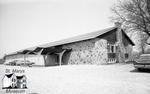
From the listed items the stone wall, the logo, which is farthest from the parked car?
the stone wall

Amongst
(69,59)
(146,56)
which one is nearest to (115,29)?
(69,59)

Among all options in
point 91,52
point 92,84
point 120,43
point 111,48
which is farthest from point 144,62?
point 120,43

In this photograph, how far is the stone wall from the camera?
71.5 ft

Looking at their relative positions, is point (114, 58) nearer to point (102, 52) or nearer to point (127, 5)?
point (102, 52)

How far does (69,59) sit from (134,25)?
11.9 meters

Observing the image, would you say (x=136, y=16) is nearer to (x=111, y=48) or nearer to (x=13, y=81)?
(x=111, y=48)

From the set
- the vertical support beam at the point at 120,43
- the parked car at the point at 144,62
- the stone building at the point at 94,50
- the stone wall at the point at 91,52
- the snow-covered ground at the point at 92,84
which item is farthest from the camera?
the vertical support beam at the point at 120,43

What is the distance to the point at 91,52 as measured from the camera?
864 inches

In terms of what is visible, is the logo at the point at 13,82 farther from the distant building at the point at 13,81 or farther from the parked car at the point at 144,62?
the parked car at the point at 144,62

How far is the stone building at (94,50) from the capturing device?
22.0 m

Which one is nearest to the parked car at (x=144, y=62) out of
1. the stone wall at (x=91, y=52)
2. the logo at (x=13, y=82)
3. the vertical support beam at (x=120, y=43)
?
the logo at (x=13, y=82)

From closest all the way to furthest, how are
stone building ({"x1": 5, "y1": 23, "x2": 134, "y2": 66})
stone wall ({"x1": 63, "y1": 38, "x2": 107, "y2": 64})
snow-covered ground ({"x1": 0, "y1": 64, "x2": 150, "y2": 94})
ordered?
snow-covered ground ({"x1": 0, "y1": 64, "x2": 150, "y2": 94})
stone wall ({"x1": 63, "y1": 38, "x2": 107, "y2": 64})
stone building ({"x1": 5, "y1": 23, "x2": 134, "y2": 66})

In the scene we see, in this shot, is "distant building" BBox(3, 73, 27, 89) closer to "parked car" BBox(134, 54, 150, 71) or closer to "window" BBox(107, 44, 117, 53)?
"parked car" BBox(134, 54, 150, 71)

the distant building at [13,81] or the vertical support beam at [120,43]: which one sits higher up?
the vertical support beam at [120,43]
